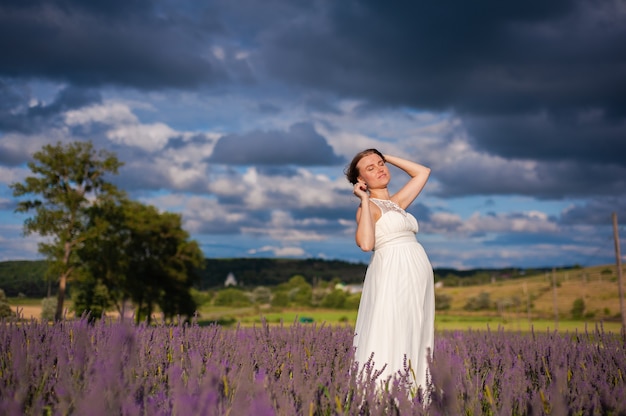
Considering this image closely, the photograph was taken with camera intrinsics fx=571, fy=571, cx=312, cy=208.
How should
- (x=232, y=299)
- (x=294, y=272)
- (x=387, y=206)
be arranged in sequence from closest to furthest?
(x=387, y=206) → (x=232, y=299) → (x=294, y=272)

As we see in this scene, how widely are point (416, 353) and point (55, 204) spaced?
38626mm

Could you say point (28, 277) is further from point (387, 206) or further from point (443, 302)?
point (443, 302)

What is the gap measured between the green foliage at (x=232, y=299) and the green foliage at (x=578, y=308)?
4895cm

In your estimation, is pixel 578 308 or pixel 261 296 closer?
pixel 578 308

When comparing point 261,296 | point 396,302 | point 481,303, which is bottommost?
point 481,303

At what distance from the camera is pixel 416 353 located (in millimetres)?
4957

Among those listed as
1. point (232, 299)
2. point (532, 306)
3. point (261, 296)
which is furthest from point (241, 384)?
point (261, 296)

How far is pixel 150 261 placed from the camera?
A: 47.3 m

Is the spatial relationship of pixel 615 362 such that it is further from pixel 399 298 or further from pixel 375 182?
pixel 375 182

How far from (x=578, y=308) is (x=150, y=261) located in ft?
164

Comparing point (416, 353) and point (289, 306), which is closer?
point (416, 353)

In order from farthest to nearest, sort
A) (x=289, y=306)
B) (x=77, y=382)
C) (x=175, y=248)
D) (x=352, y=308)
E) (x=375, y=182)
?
(x=289, y=306), (x=352, y=308), (x=175, y=248), (x=375, y=182), (x=77, y=382)

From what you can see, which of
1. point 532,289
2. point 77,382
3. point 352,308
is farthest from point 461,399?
point 532,289

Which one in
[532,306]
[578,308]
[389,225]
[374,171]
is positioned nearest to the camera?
[389,225]
